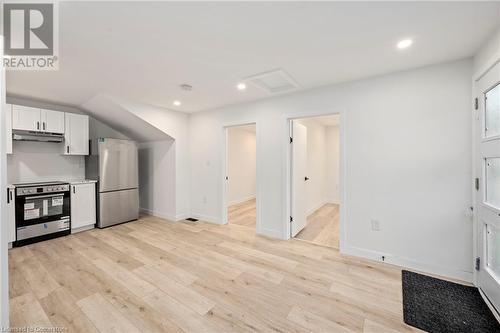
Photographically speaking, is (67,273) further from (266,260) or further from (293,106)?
(293,106)

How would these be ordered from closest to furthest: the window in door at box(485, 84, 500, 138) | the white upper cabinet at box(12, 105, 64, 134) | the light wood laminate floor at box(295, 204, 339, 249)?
the window in door at box(485, 84, 500, 138) → the white upper cabinet at box(12, 105, 64, 134) → the light wood laminate floor at box(295, 204, 339, 249)

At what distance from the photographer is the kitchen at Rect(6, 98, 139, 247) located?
311cm

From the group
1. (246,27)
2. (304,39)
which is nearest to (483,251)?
(304,39)

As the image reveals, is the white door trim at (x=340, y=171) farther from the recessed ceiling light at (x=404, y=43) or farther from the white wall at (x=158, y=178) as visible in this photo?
the white wall at (x=158, y=178)

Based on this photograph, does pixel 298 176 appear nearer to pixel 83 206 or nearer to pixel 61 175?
pixel 83 206

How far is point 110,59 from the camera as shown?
215 centimetres

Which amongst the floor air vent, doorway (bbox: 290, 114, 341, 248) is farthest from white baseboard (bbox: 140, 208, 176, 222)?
the floor air vent

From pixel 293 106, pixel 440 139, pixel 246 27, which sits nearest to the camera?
pixel 246 27

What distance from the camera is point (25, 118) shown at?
10.6 feet

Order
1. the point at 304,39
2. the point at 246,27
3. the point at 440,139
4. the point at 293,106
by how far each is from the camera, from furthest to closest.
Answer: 1. the point at 293,106
2. the point at 440,139
3. the point at 304,39
4. the point at 246,27

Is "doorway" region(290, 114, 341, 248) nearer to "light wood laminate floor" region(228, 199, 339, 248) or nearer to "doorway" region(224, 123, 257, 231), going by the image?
"light wood laminate floor" region(228, 199, 339, 248)

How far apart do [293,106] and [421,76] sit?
1546mm

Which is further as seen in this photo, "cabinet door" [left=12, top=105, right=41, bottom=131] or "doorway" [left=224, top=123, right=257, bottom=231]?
"doorway" [left=224, top=123, right=257, bottom=231]

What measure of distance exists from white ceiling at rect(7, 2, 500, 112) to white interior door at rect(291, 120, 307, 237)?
0.96m
